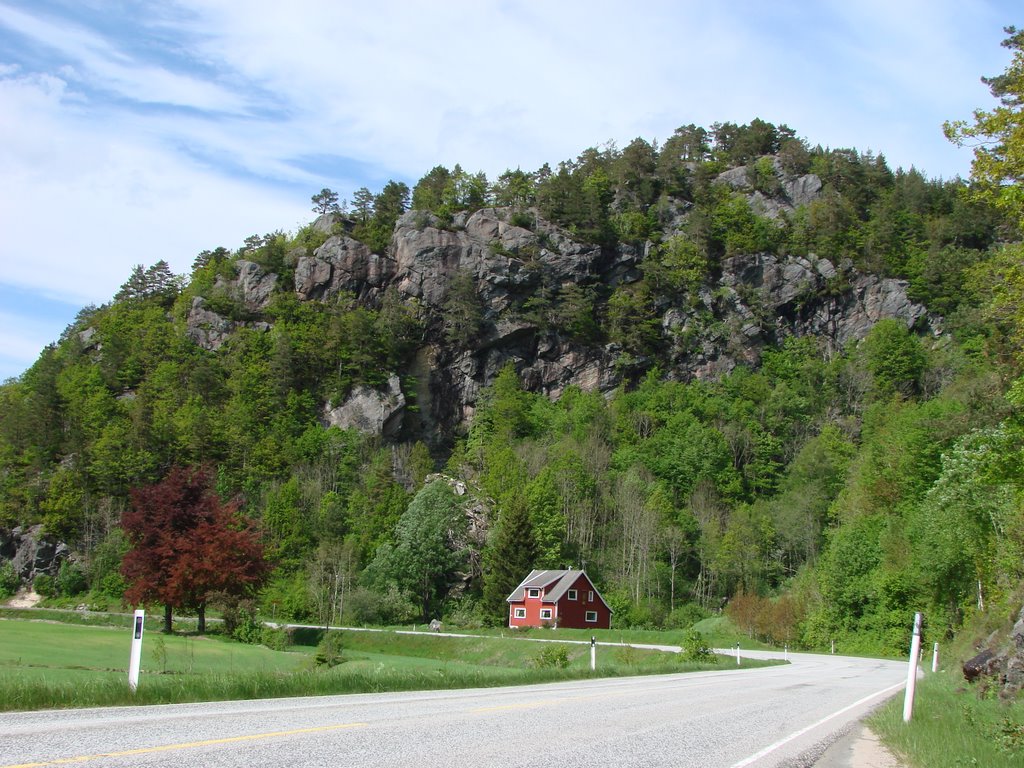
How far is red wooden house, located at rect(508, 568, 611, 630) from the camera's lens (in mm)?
65625

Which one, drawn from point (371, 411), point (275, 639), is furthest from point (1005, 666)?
point (371, 411)

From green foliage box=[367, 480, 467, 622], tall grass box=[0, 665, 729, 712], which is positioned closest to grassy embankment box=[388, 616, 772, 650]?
green foliage box=[367, 480, 467, 622]

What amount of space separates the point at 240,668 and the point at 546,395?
84.1 meters

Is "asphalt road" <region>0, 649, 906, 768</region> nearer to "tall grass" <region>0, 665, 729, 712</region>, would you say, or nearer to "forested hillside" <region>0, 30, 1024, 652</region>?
"tall grass" <region>0, 665, 729, 712</region>

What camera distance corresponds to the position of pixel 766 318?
375ft

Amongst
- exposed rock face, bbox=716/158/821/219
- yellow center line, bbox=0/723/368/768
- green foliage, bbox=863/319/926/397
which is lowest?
yellow center line, bbox=0/723/368/768

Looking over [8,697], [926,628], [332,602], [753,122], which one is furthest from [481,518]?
[753,122]

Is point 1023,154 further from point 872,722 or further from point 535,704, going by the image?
point 535,704

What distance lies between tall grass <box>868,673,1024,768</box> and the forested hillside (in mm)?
39181

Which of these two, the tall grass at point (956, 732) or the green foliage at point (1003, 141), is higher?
the green foliage at point (1003, 141)

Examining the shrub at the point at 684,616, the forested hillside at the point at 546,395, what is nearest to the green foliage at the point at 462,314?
the forested hillside at the point at 546,395

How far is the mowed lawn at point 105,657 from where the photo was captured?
22.8 meters

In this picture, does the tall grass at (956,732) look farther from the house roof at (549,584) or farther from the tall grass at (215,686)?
the house roof at (549,584)

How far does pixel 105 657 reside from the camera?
1185 inches
